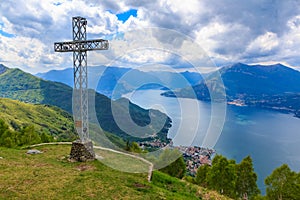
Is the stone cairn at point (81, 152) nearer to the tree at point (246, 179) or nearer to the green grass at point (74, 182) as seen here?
the green grass at point (74, 182)

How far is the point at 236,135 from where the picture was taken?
105062 millimetres

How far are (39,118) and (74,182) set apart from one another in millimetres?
123426

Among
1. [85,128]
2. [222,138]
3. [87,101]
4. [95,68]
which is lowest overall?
[222,138]

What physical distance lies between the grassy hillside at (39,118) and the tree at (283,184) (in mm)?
96445

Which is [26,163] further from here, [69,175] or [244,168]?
[244,168]

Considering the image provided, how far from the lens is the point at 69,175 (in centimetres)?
1265

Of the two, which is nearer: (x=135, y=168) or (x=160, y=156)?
(x=135, y=168)

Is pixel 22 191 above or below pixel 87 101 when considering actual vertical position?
below

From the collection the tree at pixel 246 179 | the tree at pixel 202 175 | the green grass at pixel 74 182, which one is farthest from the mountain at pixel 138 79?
the tree at pixel 202 175

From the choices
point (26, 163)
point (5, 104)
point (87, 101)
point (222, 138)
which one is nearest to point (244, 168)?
point (87, 101)

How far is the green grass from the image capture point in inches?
409

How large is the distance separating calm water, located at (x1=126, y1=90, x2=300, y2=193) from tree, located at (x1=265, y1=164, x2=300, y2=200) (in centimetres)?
1037

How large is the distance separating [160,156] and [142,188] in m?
5.92

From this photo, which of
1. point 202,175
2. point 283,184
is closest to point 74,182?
point 202,175
